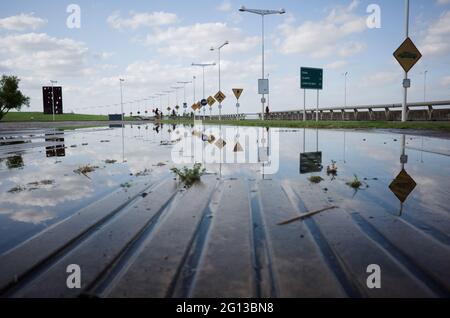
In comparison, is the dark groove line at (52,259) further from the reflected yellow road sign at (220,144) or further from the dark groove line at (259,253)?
the reflected yellow road sign at (220,144)

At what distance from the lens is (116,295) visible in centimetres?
250

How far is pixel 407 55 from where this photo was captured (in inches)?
920

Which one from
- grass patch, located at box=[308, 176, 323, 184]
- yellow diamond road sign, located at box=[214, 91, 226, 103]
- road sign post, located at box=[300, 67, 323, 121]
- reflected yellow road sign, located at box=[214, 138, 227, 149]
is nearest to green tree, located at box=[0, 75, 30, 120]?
yellow diamond road sign, located at box=[214, 91, 226, 103]

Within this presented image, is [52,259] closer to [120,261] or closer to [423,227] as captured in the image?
[120,261]

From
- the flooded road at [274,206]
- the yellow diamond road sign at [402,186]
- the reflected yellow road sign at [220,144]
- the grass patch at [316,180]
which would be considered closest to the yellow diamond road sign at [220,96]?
the reflected yellow road sign at [220,144]

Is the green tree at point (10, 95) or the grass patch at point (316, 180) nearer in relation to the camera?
the grass patch at point (316, 180)

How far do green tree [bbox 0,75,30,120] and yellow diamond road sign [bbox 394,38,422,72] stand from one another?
72.3 meters

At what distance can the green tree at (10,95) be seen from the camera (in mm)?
71800

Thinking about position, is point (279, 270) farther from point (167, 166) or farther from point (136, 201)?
point (167, 166)

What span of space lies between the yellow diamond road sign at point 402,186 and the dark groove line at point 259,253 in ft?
7.29

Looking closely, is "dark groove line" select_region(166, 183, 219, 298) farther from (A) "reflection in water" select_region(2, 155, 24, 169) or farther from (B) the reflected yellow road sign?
(B) the reflected yellow road sign

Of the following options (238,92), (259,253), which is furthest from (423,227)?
(238,92)

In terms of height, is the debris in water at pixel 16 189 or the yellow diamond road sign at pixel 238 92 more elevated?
the yellow diamond road sign at pixel 238 92
